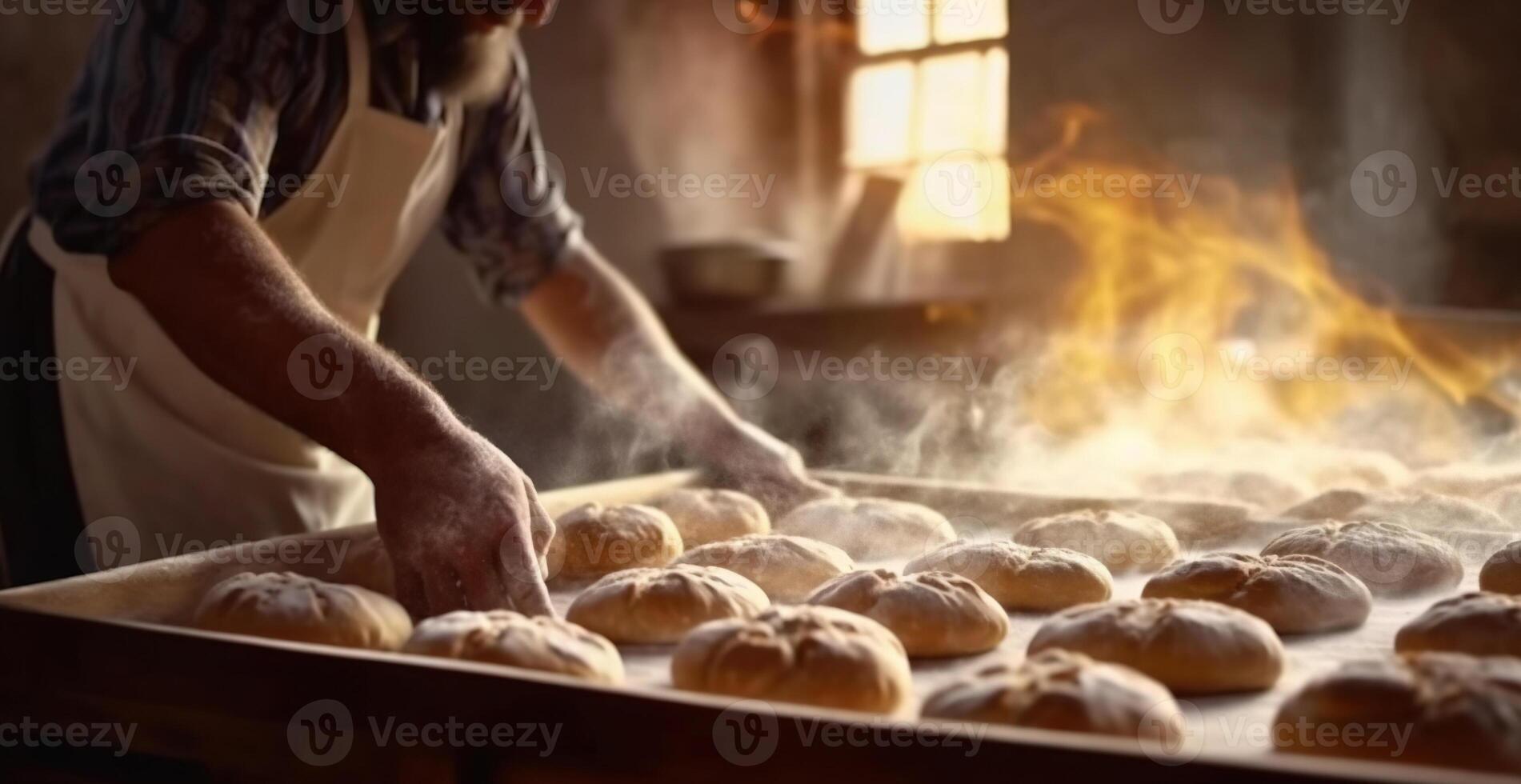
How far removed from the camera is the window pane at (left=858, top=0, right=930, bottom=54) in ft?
18.4

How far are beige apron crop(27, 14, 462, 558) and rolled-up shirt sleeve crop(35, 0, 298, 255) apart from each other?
0.35 meters

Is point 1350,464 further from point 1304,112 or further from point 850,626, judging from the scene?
point 1304,112

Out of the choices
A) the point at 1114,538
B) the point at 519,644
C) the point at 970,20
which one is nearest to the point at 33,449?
the point at 519,644

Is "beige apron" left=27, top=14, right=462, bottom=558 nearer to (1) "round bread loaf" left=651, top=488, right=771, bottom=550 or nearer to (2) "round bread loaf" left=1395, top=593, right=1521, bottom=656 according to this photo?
(1) "round bread loaf" left=651, top=488, right=771, bottom=550

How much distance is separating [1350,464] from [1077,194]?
245 cm

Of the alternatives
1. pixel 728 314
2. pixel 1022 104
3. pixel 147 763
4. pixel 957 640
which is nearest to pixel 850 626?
pixel 957 640

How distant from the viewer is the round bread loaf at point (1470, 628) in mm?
1567

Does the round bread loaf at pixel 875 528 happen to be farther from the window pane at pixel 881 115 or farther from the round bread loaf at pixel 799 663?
the window pane at pixel 881 115

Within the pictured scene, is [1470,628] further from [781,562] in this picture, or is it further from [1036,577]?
Result: [781,562]

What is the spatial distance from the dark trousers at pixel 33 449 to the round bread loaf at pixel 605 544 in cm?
99

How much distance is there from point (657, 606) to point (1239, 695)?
754mm

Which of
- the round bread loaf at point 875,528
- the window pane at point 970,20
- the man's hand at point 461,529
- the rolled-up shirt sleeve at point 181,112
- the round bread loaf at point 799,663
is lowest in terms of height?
the round bread loaf at point 875,528

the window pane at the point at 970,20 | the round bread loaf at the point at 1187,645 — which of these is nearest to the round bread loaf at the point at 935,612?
the round bread loaf at the point at 1187,645

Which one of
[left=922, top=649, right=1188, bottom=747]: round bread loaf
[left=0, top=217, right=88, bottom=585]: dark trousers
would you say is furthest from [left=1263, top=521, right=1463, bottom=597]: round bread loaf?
[left=0, top=217, right=88, bottom=585]: dark trousers
